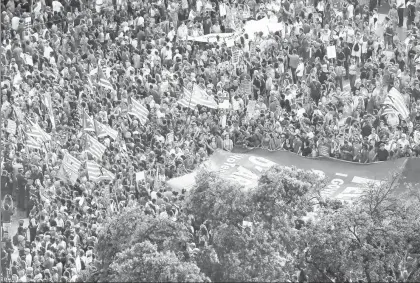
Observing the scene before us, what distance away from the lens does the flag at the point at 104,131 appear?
6988cm

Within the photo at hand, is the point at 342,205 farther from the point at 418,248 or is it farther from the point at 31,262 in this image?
the point at 31,262

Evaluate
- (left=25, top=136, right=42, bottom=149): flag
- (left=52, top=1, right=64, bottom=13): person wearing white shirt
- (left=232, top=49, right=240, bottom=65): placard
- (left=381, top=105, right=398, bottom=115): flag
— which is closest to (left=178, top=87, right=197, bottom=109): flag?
(left=232, top=49, right=240, bottom=65): placard

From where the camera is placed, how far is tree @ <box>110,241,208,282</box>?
52781 mm

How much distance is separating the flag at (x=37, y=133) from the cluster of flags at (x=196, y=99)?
593 centimetres

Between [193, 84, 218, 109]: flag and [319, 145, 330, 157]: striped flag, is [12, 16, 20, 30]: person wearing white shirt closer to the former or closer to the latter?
[193, 84, 218, 109]: flag

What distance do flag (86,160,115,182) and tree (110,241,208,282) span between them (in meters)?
13.5

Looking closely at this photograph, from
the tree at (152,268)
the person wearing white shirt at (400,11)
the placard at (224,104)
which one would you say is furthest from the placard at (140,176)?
the person wearing white shirt at (400,11)

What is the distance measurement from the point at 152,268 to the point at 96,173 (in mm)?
14166

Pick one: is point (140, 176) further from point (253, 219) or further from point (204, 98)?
point (253, 219)

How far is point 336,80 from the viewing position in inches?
2995

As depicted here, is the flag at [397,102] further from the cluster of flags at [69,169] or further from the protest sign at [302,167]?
the cluster of flags at [69,169]

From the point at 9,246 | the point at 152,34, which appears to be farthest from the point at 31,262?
the point at 152,34

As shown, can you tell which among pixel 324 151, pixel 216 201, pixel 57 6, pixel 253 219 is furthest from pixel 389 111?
pixel 57 6

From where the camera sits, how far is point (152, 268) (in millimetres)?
53000
